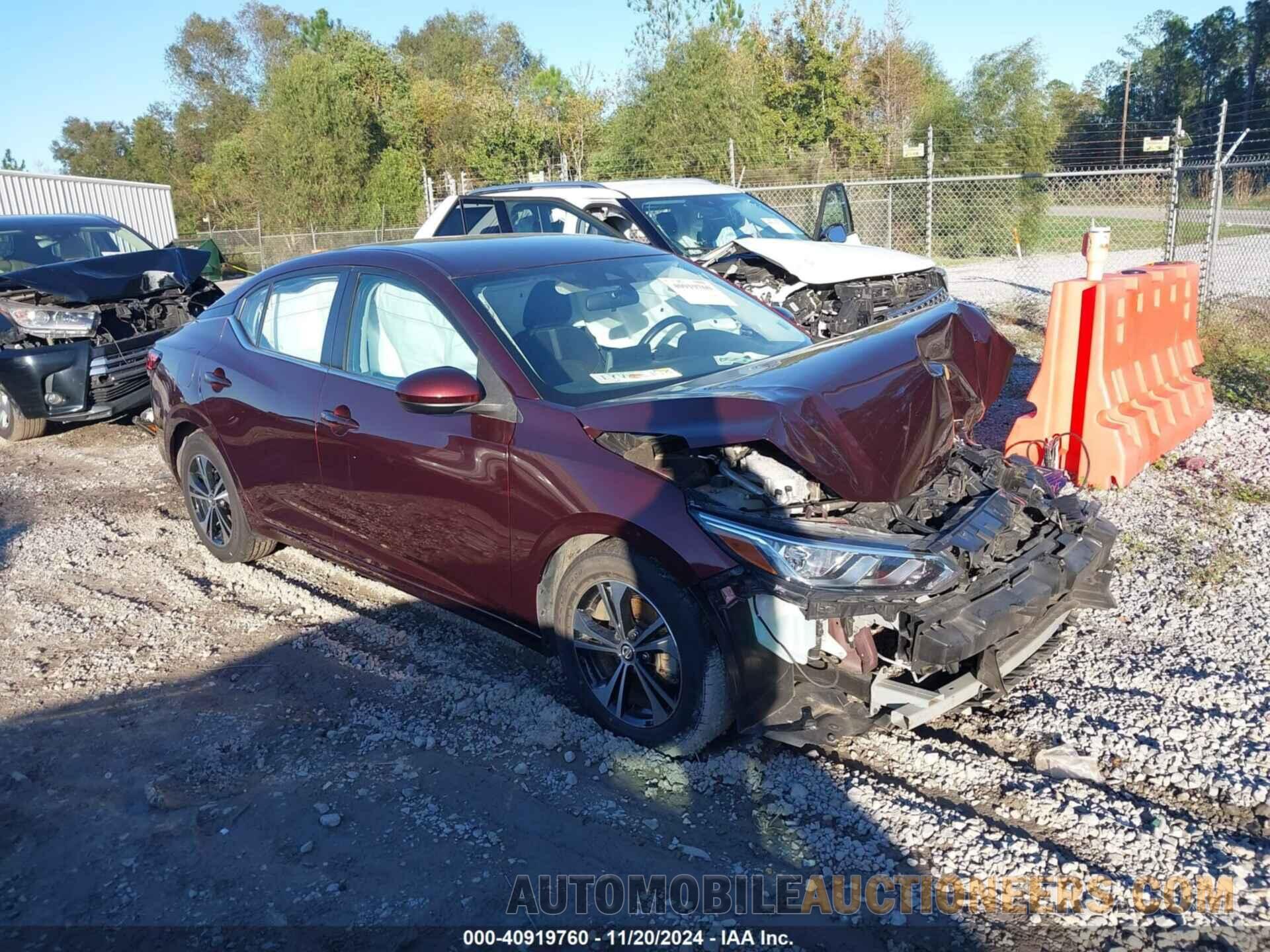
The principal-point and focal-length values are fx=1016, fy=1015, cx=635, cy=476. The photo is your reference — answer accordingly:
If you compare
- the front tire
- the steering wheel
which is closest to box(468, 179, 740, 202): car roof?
the steering wheel

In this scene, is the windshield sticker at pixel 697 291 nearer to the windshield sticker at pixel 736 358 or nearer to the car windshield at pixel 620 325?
the car windshield at pixel 620 325

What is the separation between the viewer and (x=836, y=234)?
1002cm

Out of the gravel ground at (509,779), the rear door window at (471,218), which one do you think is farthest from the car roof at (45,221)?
the gravel ground at (509,779)

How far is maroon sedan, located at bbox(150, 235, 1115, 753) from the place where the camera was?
10.8ft

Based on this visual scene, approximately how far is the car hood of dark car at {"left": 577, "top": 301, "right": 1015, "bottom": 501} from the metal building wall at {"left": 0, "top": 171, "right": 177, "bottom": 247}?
20181mm

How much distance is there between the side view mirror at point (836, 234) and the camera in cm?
998

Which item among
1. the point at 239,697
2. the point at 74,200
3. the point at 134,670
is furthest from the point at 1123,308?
the point at 74,200

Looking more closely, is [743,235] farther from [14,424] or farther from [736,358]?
[14,424]

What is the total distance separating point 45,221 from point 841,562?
34.6ft

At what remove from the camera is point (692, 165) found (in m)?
23.0

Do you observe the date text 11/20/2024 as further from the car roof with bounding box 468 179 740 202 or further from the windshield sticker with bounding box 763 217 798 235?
the windshield sticker with bounding box 763 217 798 235

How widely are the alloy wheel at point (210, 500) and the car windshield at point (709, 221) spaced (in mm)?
4629

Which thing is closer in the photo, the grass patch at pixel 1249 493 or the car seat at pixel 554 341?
the car seat at pixel 554 341

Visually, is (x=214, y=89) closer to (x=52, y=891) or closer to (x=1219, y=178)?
(x=1219, y=178)
